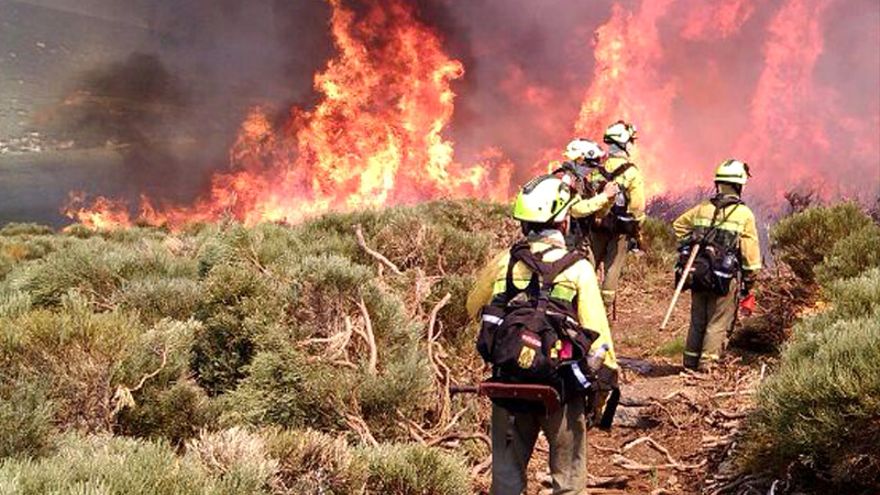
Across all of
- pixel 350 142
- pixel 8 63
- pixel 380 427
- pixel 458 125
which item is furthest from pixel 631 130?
pixel 8 63

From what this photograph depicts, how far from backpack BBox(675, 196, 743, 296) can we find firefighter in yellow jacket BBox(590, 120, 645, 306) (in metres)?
1.41

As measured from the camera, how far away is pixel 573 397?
4.20 m

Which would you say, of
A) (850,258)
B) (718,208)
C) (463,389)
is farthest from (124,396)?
(850,258)

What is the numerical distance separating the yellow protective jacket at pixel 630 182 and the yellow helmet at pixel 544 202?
5.08 m

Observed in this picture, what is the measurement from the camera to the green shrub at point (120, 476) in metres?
Result: 3.24

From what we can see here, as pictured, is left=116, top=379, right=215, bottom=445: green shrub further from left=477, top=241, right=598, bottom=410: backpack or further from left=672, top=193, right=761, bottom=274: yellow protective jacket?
left=672, top=193, right=761, bottom=274: yellow protective jacket

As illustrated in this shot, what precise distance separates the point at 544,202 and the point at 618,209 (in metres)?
5.43

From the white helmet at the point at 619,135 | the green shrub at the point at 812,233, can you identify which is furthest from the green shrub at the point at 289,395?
the green shrub at the point at 812,233

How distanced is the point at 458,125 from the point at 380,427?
142ft

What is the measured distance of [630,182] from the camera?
30.5 feet

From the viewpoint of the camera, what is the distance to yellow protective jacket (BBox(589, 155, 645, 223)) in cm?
925

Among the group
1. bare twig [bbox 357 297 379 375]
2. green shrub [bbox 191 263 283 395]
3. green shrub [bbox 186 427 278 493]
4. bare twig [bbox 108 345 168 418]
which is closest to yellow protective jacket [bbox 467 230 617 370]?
green shrub [bbox 186 427 278 493]

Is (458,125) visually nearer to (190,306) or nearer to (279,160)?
(279,160)

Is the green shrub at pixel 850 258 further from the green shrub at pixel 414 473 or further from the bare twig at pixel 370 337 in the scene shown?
the green shrub at pixel 414 473
